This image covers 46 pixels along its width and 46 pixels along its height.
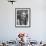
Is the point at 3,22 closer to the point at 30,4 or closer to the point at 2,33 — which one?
the point at 2,33

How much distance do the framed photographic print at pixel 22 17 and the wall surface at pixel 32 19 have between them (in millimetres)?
119

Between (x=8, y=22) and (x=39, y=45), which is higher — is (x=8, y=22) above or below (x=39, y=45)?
above

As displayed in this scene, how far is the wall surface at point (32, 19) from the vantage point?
17.6 ft

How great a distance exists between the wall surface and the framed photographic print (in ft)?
0.39

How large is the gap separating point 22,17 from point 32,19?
0.41m

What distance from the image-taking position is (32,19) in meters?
5.39

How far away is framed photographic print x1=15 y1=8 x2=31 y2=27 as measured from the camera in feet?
17.7

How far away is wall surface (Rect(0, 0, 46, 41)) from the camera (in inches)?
212

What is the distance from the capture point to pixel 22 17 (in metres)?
5.43

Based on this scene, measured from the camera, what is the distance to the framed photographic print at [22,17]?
212 inches

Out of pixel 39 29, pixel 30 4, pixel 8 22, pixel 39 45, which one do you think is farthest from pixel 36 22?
pixel 39 45

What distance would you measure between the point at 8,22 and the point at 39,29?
4.13ft

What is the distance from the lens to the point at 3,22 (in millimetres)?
5426

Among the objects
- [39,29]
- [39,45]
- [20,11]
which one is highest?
[20,11]
